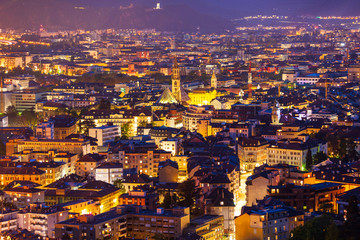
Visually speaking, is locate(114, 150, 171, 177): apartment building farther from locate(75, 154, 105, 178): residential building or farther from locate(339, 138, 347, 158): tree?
locate(339, 138, 347, 158): tree

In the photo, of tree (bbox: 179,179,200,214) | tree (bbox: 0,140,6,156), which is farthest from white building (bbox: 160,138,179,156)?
tree (bbox: 179,179,200,214)

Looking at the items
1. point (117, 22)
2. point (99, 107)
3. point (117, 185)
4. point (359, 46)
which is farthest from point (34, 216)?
→ point (117, 22)

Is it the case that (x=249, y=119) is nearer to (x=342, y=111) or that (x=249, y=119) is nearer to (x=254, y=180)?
(x=342, y=111)

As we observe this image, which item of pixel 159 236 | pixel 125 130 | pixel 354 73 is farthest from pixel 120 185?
pixel 354 73

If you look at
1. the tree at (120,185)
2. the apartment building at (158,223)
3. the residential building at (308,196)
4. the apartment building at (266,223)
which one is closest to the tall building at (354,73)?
the tree at (120,185)

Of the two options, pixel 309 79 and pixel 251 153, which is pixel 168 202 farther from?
pixel 309 79

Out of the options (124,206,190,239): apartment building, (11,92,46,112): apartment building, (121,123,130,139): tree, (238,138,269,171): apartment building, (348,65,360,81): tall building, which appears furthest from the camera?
(348,65,360,81): tall building
